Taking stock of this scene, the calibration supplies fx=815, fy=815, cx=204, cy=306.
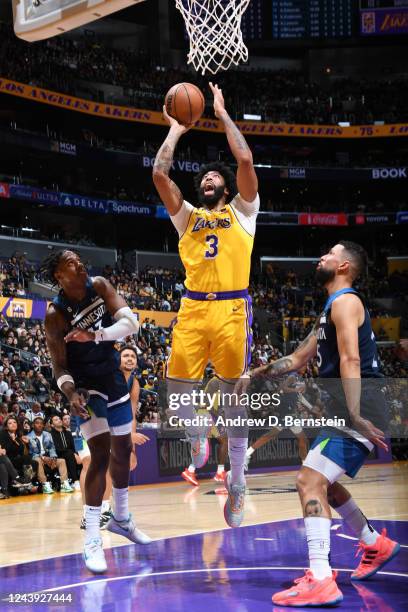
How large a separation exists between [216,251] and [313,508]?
2380mm

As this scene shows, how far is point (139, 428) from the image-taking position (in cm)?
1455

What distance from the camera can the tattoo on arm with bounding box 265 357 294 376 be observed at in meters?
5.54

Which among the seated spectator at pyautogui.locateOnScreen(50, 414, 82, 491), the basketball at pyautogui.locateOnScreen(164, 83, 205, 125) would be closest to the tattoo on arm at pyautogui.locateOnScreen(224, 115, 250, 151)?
the basketball at pyautogui.locateOnScreen(164, 83, 205, 125)

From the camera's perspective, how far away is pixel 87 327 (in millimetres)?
6258

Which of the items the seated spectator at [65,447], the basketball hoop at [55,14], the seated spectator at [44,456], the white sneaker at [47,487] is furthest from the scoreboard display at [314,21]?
the basketball hoop at [55,14]

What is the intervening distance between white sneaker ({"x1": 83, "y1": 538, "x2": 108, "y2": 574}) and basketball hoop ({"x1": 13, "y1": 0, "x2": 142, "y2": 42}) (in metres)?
3.84

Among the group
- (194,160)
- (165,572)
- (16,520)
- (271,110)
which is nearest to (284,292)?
(194,160)

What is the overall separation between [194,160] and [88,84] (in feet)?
17.9

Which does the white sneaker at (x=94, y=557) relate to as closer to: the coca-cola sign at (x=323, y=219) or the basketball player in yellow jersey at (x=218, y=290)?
the basketball player in yellow jersey at (x=218, y=290)

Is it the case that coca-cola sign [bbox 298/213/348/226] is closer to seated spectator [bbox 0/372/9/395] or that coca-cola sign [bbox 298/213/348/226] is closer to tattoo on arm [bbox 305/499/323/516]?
seated spectator [bbox 0/372/9/395]

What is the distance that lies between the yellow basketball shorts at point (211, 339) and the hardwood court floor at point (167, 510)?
196 centimetres

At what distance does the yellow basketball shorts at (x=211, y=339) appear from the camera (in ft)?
21.7

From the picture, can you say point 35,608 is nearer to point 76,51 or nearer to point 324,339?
point 324,339

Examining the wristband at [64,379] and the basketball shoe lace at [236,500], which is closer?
the wristband at [64,379]
